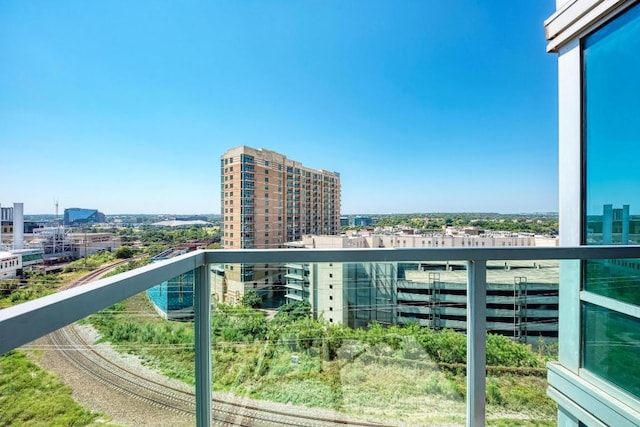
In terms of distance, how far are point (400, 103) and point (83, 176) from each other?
25.7 ft

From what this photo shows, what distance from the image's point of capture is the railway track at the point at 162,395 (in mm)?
727

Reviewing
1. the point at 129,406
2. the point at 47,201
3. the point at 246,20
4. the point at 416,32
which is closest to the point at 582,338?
the point at 129,406

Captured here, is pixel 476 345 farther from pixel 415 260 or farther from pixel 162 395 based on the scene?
pixel 162 395

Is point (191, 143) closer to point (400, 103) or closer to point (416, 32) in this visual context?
point (400, 103)

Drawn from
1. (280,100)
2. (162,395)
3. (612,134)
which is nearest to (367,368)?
(162,395)

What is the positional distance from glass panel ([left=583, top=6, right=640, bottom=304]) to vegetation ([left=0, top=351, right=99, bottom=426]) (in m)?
2.44

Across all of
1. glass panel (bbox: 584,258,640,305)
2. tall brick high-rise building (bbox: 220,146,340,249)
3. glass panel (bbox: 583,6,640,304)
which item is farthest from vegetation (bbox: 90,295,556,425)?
tall brick high-rise building (bbox: 220,146,340,249)

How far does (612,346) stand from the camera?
1.66 meters

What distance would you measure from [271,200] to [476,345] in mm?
4075

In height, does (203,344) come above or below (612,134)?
below

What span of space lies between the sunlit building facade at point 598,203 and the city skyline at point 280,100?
287 mm

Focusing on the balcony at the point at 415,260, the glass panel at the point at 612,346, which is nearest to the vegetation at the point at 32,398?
the balcony at the point at 415,260

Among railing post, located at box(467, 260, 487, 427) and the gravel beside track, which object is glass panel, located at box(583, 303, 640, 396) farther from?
the gravel beside track

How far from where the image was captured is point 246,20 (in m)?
4.06
